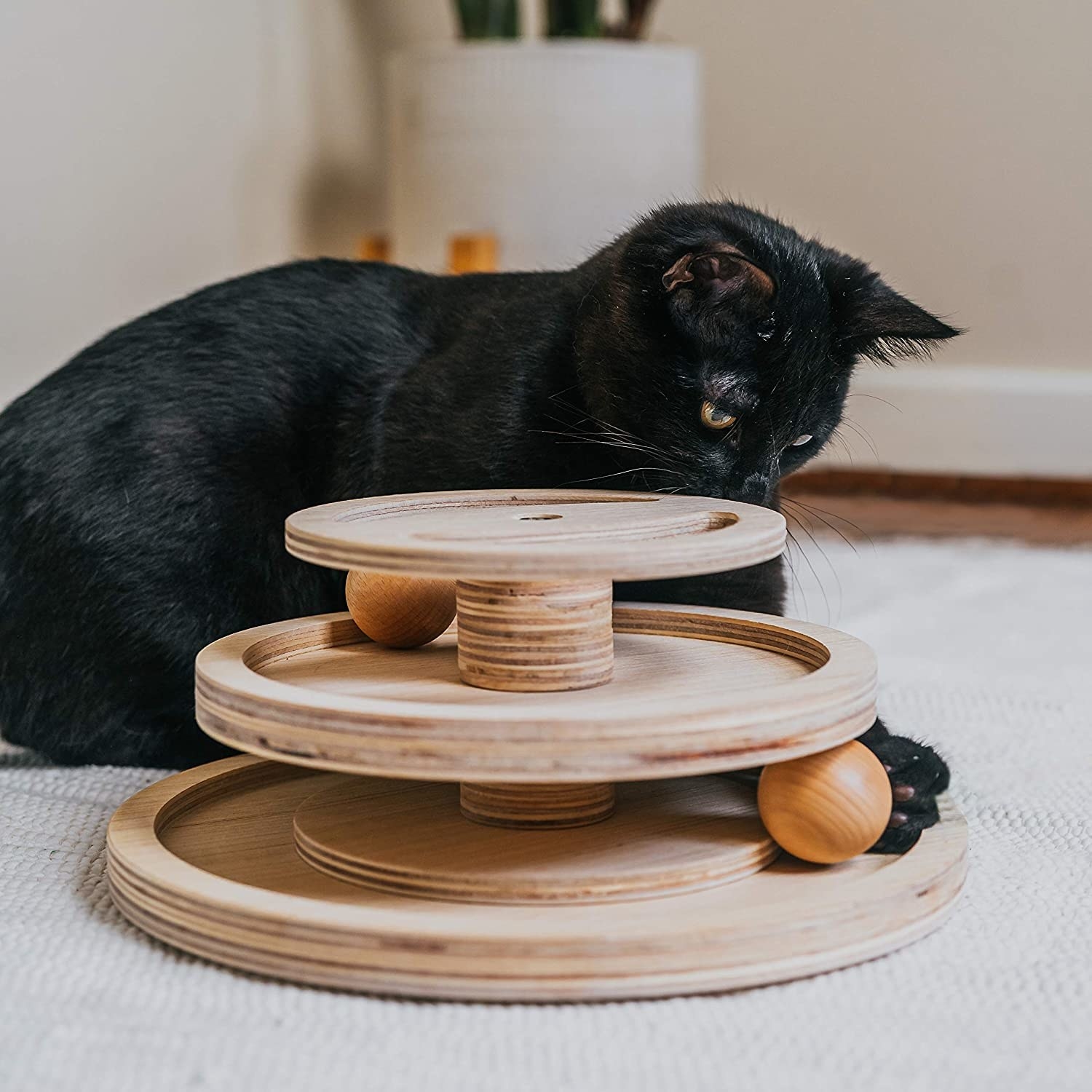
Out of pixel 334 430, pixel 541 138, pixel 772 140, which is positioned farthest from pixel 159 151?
Result: pixel 772 140

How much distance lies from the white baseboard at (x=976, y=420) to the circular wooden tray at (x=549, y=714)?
1.92 metres

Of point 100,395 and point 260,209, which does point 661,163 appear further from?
point 100,395

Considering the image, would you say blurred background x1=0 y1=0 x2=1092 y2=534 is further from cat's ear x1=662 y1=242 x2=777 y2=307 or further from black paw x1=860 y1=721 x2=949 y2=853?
black paw x1=860 y1=721 x2=949 y2=853

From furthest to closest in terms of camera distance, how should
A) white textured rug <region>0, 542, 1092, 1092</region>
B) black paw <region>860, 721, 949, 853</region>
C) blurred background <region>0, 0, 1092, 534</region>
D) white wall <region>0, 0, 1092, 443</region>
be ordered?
white wall <region>0, 0, 1092, 443</region> < blurred background <region>0, 0, 1092, 534</region> < black paw <region>860, 721, 949, 853</region> < white textured rug <region>0, 542, 1092, 1092</region>

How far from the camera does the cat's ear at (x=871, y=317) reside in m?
1.09

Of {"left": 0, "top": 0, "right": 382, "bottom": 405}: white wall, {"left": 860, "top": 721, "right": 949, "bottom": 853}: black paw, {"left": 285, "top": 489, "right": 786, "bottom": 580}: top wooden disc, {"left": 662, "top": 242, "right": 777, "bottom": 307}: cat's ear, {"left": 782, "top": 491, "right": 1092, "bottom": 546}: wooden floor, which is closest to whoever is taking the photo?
{"left": 285, "top": 489, "right": 786, "bottom": 580}: top wooden disc

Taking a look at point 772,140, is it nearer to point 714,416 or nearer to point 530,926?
point 714,416

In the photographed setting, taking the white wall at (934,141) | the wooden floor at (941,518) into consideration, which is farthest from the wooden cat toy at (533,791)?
the white wall at (934,141)

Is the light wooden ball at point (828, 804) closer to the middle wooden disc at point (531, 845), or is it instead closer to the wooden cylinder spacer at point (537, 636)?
the middle wooden disc at point (531, 845)

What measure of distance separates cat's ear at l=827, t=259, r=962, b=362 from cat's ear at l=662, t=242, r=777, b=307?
0.28 ft

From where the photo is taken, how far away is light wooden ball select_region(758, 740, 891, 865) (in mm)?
826

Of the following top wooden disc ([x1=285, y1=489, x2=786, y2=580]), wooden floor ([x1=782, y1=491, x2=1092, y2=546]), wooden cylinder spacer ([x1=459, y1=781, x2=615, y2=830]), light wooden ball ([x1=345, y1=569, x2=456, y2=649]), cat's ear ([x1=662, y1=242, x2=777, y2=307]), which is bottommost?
wooden floor ([x1=782, y1=491, x2=1092, y2=546])

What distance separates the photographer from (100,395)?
3.91 ft

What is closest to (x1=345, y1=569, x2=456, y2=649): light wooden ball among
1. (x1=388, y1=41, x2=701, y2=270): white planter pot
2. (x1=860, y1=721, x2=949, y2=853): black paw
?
(x1=860, y1=721, x2=949, y2=853): black paw
